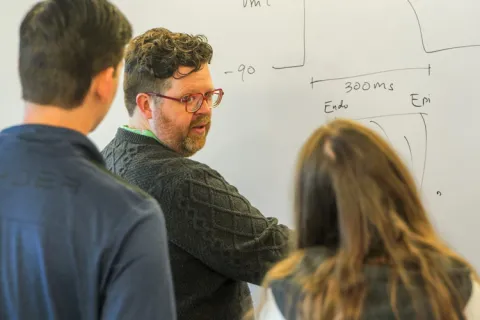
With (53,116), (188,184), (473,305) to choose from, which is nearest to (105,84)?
(53,116)

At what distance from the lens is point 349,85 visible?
1.42 meters

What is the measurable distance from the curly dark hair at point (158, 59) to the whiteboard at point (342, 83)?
263 mm

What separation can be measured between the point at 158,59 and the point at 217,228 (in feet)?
1.42

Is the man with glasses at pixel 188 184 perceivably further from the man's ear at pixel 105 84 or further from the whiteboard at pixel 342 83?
the man's ear at pixel 105 84

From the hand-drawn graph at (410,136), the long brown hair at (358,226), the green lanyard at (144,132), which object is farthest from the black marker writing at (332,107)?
the long brown hair at (358,226)

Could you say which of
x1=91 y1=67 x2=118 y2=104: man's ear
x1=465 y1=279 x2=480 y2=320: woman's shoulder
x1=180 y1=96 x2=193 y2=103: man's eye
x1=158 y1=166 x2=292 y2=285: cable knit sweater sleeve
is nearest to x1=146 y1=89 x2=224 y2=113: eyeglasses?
x1=180 y1=96 x2=193 y2=103: man's eye

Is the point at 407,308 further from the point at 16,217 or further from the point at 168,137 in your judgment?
the point at 168,137

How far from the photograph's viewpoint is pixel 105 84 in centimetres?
85

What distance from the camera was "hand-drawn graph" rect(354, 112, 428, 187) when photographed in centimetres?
136

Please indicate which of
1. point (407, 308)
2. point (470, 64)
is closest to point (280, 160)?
point (470, 64)

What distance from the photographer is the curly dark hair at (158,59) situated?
129 cm

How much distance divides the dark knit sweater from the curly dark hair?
0.15 metres

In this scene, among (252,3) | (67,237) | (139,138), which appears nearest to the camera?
(67,237)

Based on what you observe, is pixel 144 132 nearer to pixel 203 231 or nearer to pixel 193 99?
pixel 193 99
